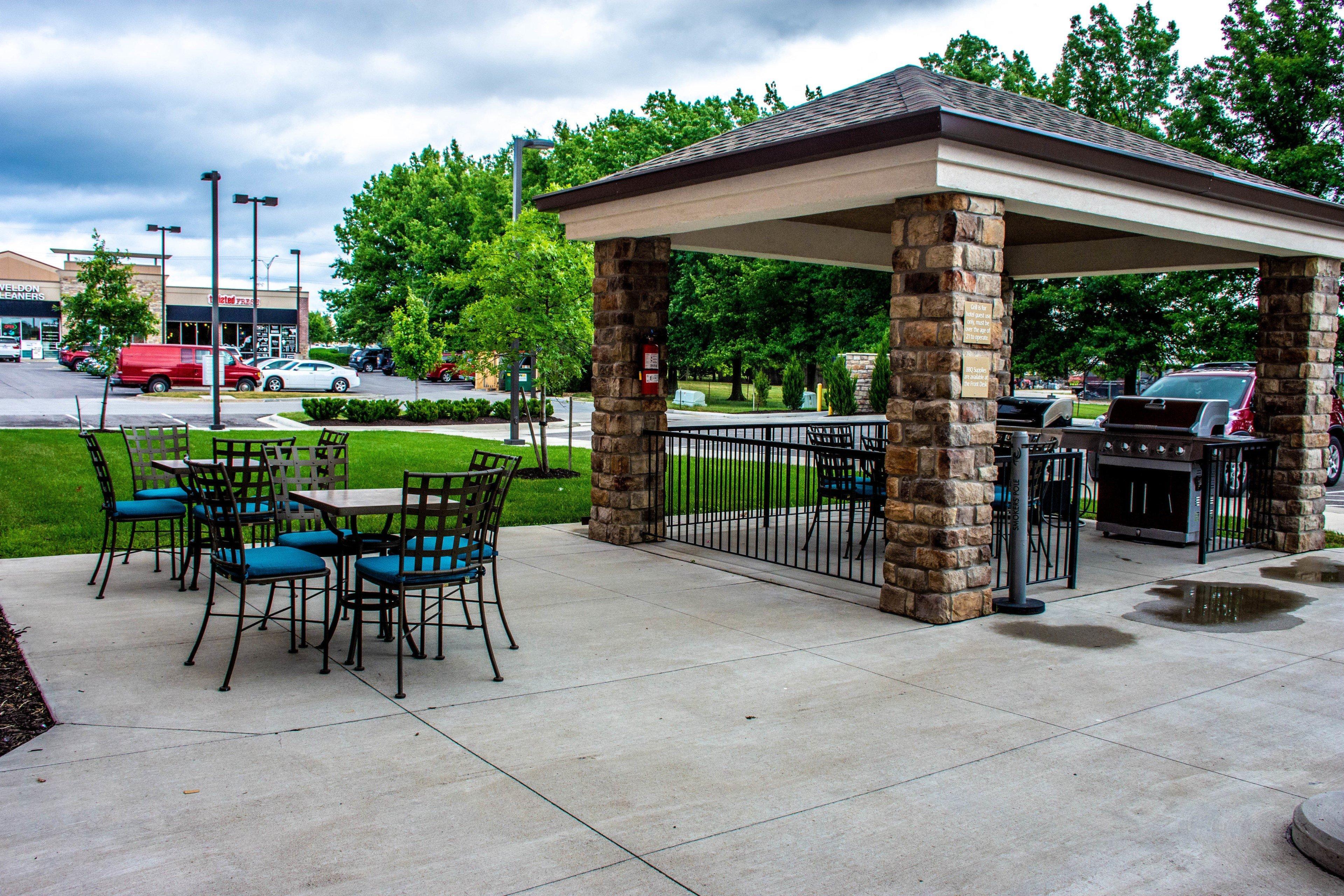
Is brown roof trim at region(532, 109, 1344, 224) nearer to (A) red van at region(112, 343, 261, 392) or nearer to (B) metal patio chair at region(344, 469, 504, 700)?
(B) metal patio chair at region(344, 469, 504, 700)

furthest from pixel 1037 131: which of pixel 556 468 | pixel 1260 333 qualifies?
pixel 556 468

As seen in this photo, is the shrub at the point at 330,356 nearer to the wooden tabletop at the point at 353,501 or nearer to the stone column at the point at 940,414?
the wooden tabletop at the point at 353,501

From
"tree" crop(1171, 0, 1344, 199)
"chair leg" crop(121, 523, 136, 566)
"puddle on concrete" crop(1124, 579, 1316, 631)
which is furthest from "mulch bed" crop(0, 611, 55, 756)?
"tree" crop(1171, 0, 1344, 199)

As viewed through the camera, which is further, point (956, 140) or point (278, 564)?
point (956, 140)

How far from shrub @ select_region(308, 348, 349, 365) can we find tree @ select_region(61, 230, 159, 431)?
3704 cm

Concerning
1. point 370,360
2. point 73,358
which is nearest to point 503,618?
point 73,358

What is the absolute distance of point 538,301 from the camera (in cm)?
1509

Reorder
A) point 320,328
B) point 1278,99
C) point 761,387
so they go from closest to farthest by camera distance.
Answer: point 1278,99 → point 761,387 → point 320,328

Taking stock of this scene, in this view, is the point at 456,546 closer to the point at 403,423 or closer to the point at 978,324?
the point at 978,324

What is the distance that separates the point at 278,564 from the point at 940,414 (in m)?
4.51

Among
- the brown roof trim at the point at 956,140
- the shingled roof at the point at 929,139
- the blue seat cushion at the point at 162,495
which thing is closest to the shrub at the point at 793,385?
the shingled roof at the point at 929,139

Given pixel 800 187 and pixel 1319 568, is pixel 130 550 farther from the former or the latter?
pixel 1319 568

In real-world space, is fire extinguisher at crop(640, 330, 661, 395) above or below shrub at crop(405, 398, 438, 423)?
above

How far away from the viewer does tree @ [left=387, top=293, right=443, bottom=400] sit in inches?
1089
